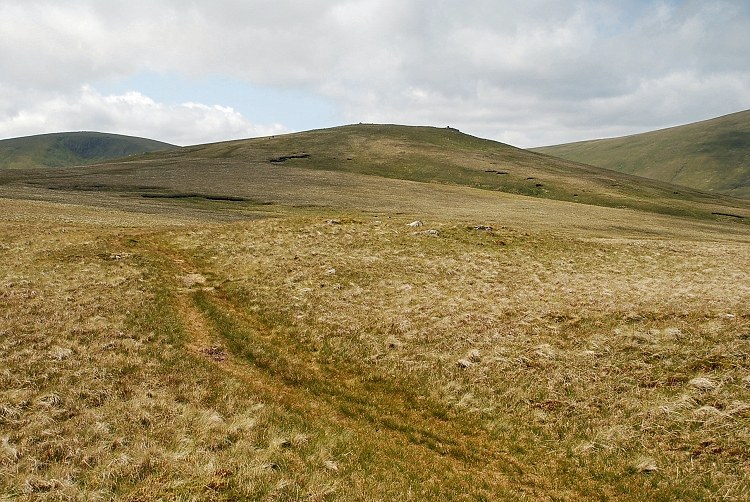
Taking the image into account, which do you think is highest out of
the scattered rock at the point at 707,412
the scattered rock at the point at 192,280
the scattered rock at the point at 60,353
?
the scattered rock at the point at 192,280

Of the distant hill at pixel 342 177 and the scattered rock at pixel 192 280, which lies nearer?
the scattered rock at pixel 192 280

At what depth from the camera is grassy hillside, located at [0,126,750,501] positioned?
12.6 meters

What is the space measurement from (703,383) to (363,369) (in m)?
14.1

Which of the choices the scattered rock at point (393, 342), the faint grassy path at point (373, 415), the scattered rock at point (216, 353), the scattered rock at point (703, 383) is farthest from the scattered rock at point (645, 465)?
Result: the scattered rock at point (216, 353)

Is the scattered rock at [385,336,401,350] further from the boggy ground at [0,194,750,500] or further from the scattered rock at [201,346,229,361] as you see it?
the scattered rock at [201,346,229,361]

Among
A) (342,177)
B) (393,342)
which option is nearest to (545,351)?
(393,342)

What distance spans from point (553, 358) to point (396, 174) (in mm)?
138648

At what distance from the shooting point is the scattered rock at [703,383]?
16875mm

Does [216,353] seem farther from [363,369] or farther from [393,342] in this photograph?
[393,342]

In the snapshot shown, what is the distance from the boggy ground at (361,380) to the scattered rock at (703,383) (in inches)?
4.6

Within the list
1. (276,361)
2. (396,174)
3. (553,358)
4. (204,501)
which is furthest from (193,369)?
(396,174)

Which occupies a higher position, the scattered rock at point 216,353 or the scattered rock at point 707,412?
the scattered rock at point 216,353

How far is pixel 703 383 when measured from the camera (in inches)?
671

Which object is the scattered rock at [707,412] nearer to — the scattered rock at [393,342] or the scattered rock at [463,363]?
the scattered rock at [463,363]
